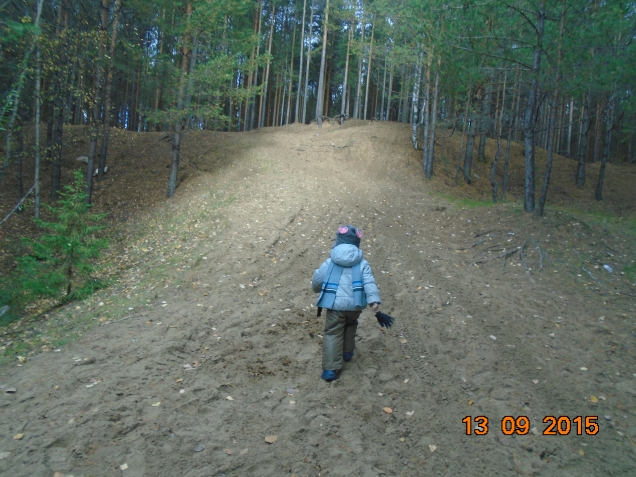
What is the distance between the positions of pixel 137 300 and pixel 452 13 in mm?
9890

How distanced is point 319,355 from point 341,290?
1.21 m

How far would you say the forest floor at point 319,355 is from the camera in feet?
12.3

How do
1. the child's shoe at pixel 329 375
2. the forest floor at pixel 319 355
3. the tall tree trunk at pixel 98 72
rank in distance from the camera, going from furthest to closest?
the tall tree trunk at pixel 98 72
the child's shoe at pixel 329 375
the forest floor at pixel 319 355

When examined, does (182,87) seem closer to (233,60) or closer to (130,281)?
(233,60)

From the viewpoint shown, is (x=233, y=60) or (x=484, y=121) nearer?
(x=233, y=60)

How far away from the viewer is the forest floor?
3.76 meters

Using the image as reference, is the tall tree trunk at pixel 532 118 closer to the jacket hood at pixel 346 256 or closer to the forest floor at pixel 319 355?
the forest floor at pixel 319 355

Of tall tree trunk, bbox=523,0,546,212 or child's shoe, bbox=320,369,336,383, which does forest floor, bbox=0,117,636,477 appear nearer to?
child's shoe, bbox=320,369,336,383

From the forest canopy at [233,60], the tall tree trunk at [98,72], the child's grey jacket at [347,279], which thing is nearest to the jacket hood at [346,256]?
the child's grey jacket at [347,279]

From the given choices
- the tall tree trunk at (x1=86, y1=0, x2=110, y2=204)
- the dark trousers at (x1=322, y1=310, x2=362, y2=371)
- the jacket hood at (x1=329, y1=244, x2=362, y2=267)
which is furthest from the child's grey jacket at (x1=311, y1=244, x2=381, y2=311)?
the tall tree trunk at (x1=86, y1=0, x2=110, y2=204)

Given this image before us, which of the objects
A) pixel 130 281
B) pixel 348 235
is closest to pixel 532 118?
pixel 348 235
